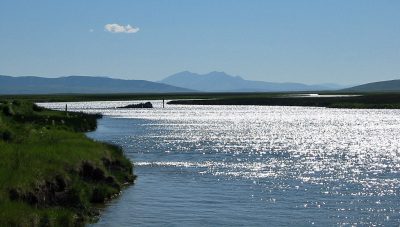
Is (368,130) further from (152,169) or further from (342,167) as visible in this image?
(152,169)

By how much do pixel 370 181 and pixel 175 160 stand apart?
1796 cm

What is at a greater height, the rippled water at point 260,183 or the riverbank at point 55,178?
the riverbank at point 55,178

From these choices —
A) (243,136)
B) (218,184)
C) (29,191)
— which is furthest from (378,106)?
(29,191)

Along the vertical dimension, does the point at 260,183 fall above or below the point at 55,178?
below

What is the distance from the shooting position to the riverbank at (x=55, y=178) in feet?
81.3

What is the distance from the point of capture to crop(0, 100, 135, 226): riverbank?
2478cm

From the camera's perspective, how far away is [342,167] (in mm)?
48781

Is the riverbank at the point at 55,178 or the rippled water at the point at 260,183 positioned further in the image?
the rippled water at the point at 260,183

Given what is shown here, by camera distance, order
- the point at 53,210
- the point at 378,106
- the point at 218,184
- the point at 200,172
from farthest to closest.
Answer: the point at 378,106, the point at 200,172, the point at 218,184, the point at 53,210

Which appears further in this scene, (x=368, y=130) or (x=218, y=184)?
(x=368, y=130)

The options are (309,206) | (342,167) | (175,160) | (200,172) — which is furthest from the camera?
(175,160)

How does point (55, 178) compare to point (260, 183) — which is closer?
point (55, 178)

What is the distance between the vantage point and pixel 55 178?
98.8 ft

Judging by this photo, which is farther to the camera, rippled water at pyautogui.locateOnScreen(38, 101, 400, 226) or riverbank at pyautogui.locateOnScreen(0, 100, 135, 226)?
rippled water at pyautogui.locateOnScreen(38, 101, 400, 226)
